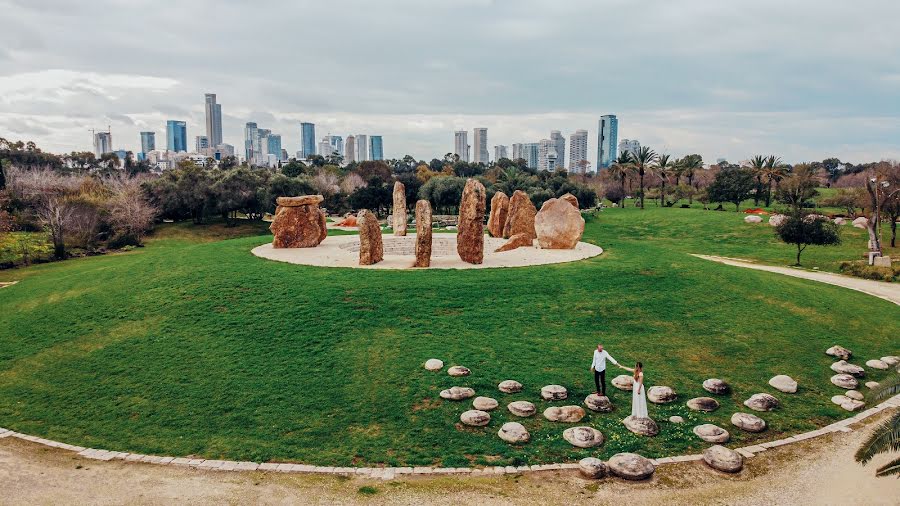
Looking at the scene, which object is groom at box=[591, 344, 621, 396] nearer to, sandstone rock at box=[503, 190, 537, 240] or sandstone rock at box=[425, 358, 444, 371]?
sandstone rock at box=[425, 358, 444, 371]

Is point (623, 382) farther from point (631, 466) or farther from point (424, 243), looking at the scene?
point (424, 243)

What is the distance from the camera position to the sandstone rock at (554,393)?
48.3 ft

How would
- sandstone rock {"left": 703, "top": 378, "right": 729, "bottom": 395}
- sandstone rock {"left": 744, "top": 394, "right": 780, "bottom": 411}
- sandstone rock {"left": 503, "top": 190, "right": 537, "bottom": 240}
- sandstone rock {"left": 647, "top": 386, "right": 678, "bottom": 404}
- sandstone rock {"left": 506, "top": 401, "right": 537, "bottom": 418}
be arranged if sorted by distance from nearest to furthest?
sandstone rock {"left": 506, "top": 401, "right": 537, "bottom": 418}
sandstone rock {"left": 744, "top": 394, "right": 780, "bottom": 411}
sandstone rock {"left": 647, "top": 386, "right": 678, "bottom": 404}
sandstone rock {"left": 703, "top": 378, "right": 729, "bottom": 395}
sandstone rock {"left": 503, "top": 190, "right": 537, "bottom": 240}

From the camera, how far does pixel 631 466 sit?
11.3m

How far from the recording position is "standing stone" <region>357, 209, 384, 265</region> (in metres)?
27.0

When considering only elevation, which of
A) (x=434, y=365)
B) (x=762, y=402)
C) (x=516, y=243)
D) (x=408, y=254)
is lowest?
(x=762, y=402)

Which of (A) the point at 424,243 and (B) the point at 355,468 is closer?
(B) the point at 355,468

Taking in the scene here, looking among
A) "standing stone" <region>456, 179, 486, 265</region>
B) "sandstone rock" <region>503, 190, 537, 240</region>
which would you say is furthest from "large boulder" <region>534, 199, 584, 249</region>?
"standing stone" <region>456, 179, 486, 265</region>

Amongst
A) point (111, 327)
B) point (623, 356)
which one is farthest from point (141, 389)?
point (623, 356)

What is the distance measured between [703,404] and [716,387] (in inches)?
51.1

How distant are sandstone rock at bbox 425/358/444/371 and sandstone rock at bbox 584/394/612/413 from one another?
4.35m

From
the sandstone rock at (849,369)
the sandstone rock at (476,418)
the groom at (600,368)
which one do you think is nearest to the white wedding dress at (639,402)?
the groom at (600,368)

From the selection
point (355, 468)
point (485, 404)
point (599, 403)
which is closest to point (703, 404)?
point (599, 403)

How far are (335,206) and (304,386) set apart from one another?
2420 inches
